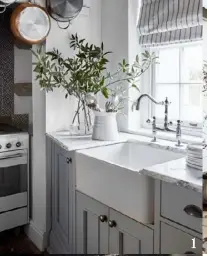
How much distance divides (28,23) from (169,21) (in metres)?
0.41

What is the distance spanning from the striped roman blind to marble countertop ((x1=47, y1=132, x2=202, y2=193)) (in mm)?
288

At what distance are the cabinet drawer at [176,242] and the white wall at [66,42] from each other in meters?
0.39

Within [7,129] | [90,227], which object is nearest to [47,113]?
[7,129]

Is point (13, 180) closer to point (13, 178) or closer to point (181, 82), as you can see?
point (13, 178)

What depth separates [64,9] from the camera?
2.66 feet

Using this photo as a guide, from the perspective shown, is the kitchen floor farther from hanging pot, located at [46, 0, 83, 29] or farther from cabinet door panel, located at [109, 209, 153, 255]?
hanging pot, located at [46, 0, 83, 29]

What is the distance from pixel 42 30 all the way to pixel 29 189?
447mm

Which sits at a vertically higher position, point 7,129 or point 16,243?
point 7,129

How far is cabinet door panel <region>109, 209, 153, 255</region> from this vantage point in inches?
27.2

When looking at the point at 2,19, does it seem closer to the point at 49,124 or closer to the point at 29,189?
the point at 49,124

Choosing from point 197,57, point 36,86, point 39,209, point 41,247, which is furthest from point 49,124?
point 197,57

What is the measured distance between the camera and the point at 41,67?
76 cm

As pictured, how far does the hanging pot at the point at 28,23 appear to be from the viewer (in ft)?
2.48

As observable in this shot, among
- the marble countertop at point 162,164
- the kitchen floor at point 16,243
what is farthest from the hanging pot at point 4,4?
the kitchen floor at point 16,243
